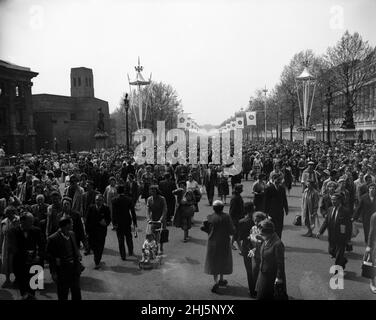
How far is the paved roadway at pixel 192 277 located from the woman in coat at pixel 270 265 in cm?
128

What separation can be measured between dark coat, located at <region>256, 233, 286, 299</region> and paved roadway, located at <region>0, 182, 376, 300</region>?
1.30m

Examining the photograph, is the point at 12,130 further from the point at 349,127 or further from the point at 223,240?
the point at 223,240

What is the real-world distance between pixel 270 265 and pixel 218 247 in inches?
67.5

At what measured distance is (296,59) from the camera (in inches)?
2160

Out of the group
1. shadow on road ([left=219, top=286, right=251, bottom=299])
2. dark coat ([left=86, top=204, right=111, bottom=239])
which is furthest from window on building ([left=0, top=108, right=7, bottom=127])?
shadow on road ([left=219, top=286, right=251, bottom=299])

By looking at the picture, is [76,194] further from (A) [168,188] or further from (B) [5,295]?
(B) [5,295]

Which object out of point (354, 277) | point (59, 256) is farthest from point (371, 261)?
point (59, 256)

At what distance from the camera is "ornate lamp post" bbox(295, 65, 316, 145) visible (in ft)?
134

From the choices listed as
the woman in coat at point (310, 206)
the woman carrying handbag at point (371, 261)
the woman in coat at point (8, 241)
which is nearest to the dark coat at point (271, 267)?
the woman carrying handbag at point (371, 261)

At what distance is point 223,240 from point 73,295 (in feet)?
8.90

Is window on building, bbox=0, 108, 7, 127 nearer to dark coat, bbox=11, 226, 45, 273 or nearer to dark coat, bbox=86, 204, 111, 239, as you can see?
dark coat, bbox=86, 204, 111, 239

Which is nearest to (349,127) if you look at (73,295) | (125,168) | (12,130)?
(125,168)
